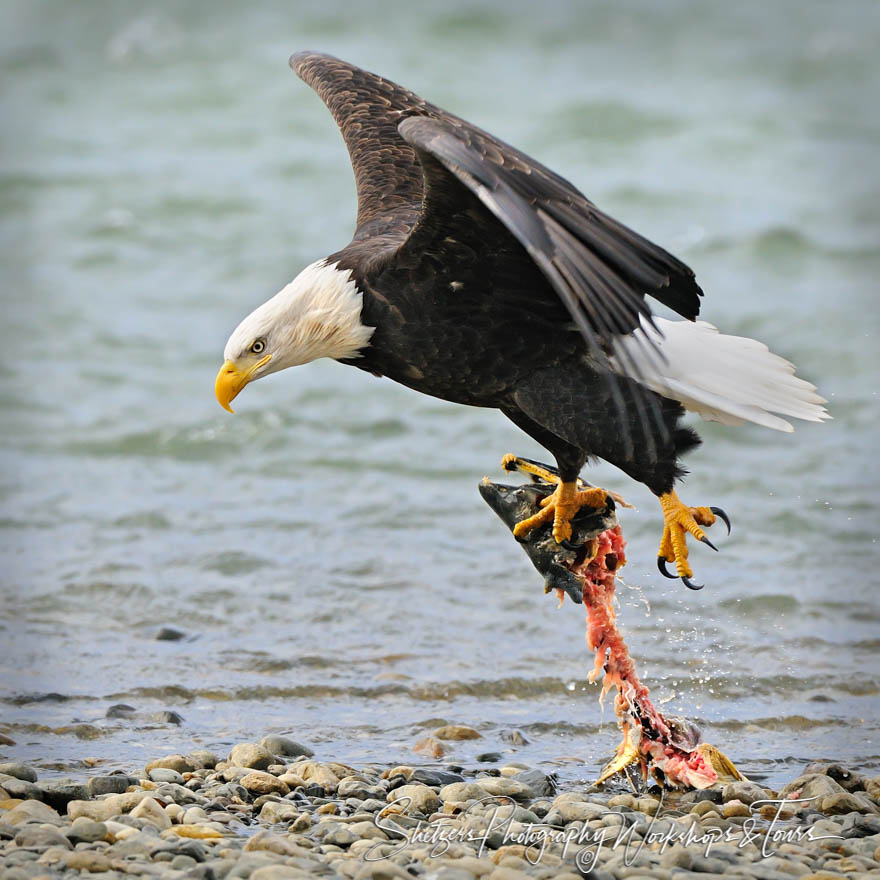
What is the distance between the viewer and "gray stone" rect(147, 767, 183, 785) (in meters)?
3.98

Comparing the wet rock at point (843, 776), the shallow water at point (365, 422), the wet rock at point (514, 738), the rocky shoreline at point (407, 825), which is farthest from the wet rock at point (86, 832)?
the wet rock at point (843, 776)

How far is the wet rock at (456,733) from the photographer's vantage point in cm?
461

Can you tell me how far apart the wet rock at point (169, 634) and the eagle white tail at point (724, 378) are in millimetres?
2273

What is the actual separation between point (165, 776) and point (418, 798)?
0.74 meters

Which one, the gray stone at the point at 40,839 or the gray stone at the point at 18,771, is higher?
the gray stone at the point at 18,771

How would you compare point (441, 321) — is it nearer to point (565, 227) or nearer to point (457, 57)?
point (565, 227)

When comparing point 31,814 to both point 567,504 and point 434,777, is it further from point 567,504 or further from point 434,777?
point 567,504

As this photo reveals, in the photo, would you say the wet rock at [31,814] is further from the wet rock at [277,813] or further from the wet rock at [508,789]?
the wet rock at [508,789]

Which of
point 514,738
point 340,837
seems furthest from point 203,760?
point 514,738

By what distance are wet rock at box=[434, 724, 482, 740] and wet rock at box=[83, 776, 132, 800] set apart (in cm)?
114

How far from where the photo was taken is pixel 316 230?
12.1m

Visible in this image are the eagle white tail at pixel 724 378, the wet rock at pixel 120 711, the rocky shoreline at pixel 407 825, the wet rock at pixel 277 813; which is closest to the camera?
the rocky shoreline at pixel 407 825

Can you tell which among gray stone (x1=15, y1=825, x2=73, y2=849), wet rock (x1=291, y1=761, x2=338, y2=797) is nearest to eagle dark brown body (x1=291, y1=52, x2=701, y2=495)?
wet rock (x1=291, y1=761, x2=338, y2=797)

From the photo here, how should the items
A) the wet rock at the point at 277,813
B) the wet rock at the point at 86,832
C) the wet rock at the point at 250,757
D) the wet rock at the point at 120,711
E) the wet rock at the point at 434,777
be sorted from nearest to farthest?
the wet rock at the point at 86,832 → the wet rock at the point at 277,813 → the wet rock at the point at 434,777 → the wet rock at the point at 250,757 → the wet rock at the point at 120,711
